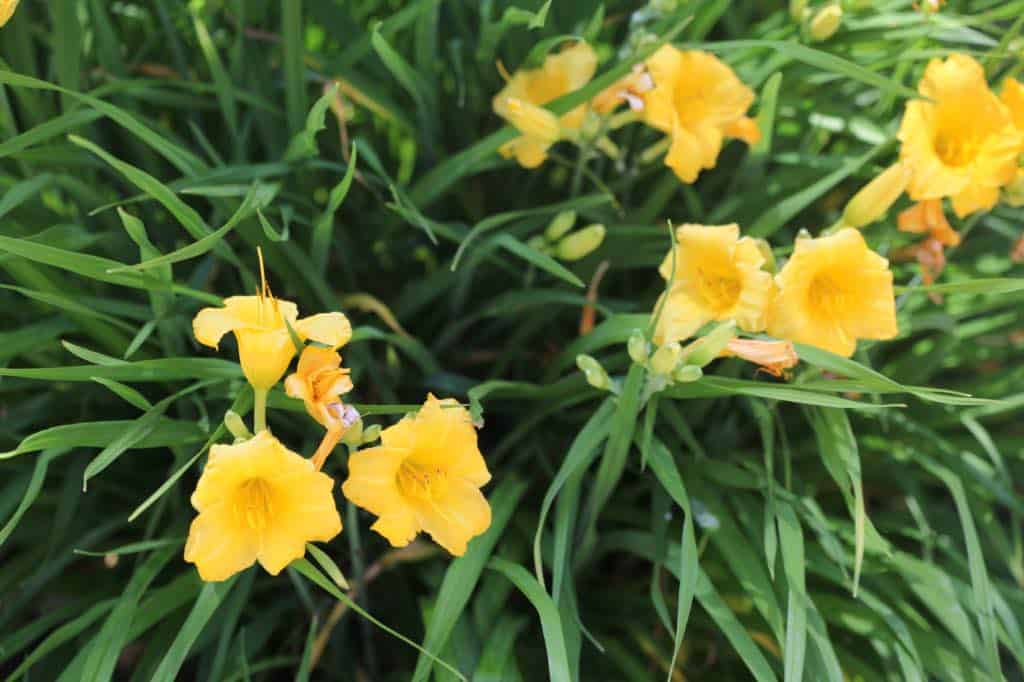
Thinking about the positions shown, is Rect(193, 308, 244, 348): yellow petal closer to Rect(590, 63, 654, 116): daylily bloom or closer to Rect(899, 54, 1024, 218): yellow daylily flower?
Rect(590, 63, 654, 116): daylily bloom

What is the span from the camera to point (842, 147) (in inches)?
58.3

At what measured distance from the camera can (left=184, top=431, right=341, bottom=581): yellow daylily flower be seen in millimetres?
771

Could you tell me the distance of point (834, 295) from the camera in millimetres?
1010

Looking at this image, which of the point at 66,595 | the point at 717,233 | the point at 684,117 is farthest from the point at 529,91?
the point at 66,595

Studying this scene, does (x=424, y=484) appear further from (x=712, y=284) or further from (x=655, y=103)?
(x=655, y=103)

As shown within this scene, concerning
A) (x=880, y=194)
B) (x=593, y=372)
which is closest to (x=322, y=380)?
(x=593, y=372)

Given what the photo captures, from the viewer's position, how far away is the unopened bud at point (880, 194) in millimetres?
1079

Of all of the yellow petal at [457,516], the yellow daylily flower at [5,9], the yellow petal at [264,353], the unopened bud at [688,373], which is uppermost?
the yellow daylily flower at [5,9]

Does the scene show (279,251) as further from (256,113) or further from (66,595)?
(66,595)

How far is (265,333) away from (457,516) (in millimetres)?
256

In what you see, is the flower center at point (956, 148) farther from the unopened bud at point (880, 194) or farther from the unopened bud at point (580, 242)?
the unopened bud at point (580, 242)

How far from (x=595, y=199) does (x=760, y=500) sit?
0.44 meters

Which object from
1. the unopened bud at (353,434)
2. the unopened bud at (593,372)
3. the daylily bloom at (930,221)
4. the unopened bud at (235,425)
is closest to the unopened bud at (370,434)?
the unopened bud at (353,434)

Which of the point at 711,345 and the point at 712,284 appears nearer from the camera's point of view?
the point at 711,345
